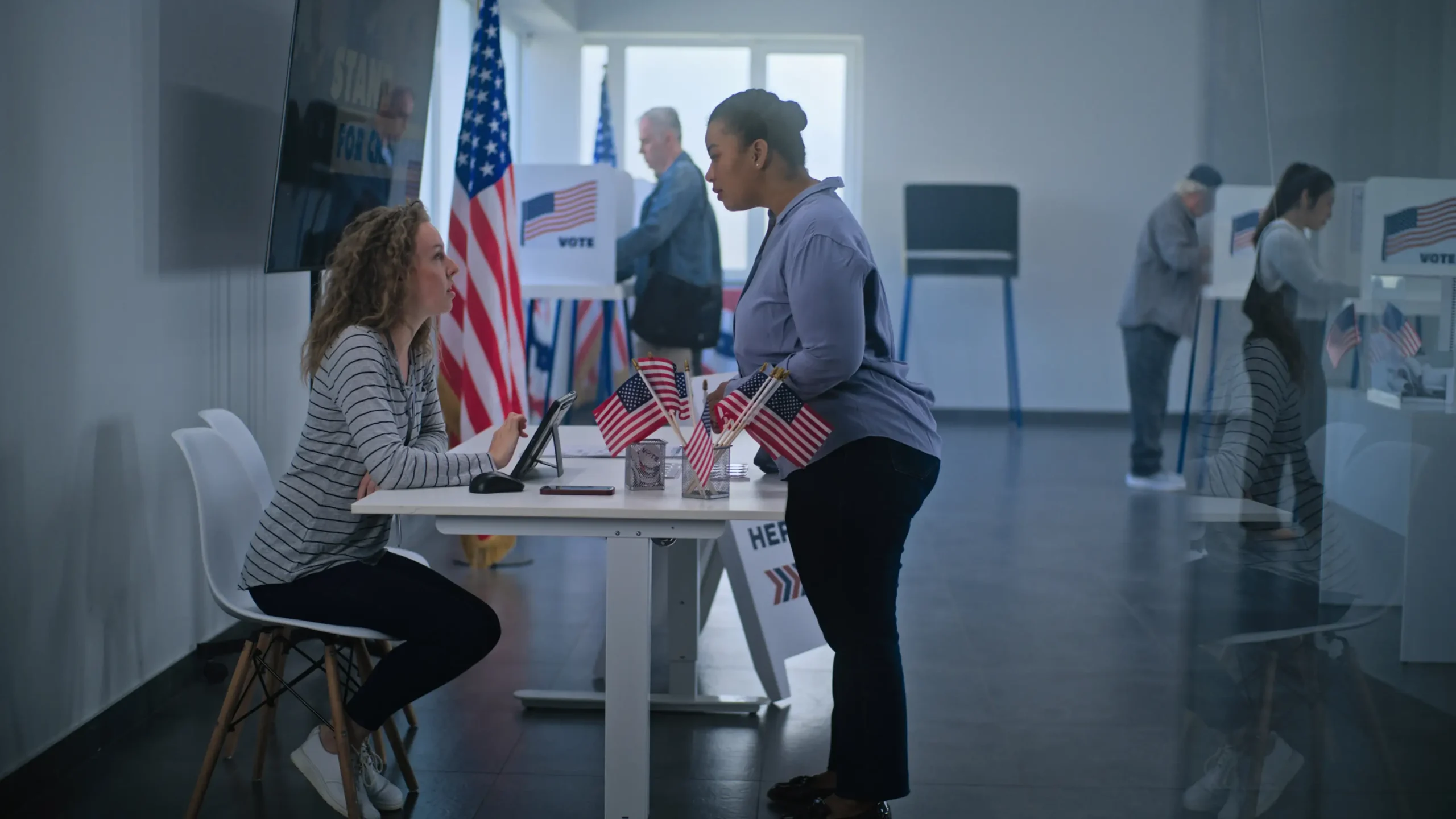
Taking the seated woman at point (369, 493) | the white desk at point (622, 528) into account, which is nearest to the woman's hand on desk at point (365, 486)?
the seated woman at point (369, 493)

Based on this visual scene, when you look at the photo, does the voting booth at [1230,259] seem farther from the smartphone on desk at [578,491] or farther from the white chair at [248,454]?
the white chair at [248,454]

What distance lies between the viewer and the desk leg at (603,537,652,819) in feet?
8.60

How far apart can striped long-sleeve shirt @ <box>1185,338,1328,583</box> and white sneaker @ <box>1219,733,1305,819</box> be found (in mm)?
428

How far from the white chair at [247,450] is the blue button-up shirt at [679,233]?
383 cm

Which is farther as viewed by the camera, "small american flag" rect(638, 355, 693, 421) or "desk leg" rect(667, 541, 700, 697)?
"desk leg" rect(667, 541, 700, 697)

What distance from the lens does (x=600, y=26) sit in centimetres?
1018

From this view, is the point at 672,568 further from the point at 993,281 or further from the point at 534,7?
the point at 993,281

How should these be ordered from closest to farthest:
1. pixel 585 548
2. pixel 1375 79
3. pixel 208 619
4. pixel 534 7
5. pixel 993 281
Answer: pixel 1375 79, pixel 208 619, pixel 585 548, pixel 534 7, pixel 993 281

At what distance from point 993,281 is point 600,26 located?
3.63m

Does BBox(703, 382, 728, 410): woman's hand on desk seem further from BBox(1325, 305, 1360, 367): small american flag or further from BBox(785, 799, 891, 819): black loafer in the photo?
BBox(1325, 305, 1360, 367): small american flag

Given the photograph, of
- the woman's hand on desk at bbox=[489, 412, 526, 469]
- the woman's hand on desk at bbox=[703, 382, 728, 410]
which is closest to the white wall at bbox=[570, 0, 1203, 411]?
the woman's hand on desk at bbox=[703, 382, 728, 410]

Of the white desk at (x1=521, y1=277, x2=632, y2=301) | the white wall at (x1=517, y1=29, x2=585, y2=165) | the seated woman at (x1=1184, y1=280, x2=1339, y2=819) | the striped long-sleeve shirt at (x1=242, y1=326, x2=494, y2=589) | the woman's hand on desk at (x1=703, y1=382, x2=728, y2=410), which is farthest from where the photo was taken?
the white wall at (x1=517, y1=29, x2=585, y2=165)

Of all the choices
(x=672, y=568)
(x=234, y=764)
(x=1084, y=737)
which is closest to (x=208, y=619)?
(x=234, y=764)

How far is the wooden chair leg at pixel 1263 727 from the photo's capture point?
3137mm
